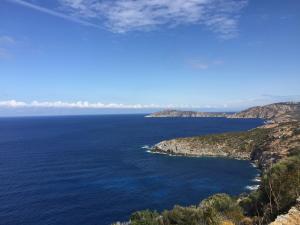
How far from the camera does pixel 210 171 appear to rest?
12075 centimetres

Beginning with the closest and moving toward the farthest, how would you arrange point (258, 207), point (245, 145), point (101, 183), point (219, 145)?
1. point (258, 207)
2. point (101, 183)
3. point (245, 145)
4. point (219, 145)

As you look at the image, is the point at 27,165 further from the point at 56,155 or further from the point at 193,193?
the point at 193,193

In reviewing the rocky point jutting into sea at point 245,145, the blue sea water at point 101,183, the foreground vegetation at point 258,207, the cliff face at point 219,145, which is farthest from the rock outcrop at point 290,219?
the cliff face at point 219,145

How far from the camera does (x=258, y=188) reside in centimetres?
5147

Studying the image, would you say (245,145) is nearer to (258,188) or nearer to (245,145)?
(245,145)

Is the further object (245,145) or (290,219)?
(245,145)

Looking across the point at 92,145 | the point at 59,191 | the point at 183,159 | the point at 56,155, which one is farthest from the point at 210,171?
the point at 92,145

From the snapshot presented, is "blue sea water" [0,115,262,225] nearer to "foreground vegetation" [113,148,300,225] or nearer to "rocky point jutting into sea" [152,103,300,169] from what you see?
"rocky point jutting into sea" [152,103,300,169]

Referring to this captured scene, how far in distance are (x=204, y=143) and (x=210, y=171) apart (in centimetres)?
4274

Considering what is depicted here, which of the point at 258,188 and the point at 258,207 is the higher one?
the point at 258,188

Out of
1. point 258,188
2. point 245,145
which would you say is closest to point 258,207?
point 258,188

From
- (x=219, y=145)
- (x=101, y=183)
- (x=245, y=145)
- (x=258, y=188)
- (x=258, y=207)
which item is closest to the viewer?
(x=258, y=207)

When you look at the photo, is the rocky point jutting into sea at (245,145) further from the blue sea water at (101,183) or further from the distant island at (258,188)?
the blue sea water at (101,183)

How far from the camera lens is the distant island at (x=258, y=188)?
35094 millimetres
